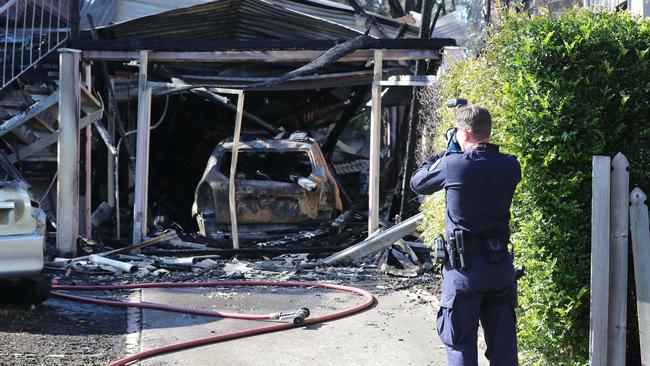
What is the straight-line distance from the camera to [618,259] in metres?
→ 4.95

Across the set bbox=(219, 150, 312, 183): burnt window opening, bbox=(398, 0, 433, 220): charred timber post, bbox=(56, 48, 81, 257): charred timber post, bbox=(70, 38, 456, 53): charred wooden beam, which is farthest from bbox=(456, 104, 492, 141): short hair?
bbox=(219, 150, 312, 183): burnt window opening

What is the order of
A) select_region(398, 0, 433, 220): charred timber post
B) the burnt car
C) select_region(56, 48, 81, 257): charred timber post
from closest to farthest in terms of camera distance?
select_region(56, 48, 81, 257): charred timber post < select_region(398, 0, 433, 220): charred timber post < the burnt car

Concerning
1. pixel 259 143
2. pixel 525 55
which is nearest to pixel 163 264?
pixel 259 143

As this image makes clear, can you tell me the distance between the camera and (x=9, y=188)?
24.4 feet

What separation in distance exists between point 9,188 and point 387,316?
349cm

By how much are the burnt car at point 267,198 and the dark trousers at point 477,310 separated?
263 inches

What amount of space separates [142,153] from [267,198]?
185 cm

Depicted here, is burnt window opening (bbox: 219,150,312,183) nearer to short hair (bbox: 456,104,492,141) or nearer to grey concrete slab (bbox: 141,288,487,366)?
grey concrete slab (bbox: 141,288,487,366)

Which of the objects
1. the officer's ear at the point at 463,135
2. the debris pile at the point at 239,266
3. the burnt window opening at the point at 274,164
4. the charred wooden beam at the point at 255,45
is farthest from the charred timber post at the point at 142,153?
the officer's ear at the point at 463,135

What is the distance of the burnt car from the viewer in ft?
37.3

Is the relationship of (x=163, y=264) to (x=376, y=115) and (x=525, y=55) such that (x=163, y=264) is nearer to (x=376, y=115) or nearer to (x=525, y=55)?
(x=376, y=115)

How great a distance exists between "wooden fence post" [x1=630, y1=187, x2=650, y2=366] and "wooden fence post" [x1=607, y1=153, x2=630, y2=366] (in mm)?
46

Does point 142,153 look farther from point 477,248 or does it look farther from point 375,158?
point 477,248

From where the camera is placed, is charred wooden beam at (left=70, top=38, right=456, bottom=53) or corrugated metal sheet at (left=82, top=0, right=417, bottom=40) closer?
charred wooden beam at (left=70, top=38, right=456, bottom=53)
